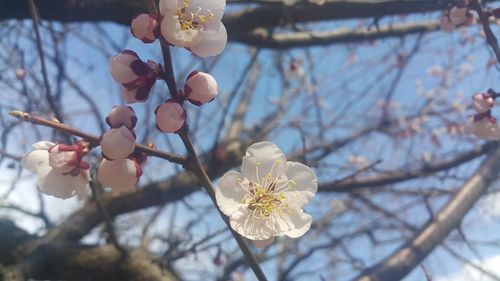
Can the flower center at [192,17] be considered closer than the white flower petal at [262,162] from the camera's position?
Yes

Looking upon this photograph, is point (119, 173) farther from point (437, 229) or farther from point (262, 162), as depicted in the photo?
point (437, 229)

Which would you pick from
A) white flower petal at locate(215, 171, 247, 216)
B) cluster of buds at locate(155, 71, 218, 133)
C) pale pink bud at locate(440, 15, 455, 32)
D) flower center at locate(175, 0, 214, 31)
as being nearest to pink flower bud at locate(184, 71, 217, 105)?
cluster of buds at locate(155, 71, 218, 133)

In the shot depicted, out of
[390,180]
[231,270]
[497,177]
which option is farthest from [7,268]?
[497,177]

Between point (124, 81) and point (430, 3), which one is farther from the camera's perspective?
point (430, 3)

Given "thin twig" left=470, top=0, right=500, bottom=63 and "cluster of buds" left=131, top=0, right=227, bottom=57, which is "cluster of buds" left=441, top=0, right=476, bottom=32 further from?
"cluster of buds" left=131, top=0, right=227, bottom=57

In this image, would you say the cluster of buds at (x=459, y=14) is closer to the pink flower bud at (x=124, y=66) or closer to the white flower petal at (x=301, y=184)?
the white flower petal at (x=301, y=184)

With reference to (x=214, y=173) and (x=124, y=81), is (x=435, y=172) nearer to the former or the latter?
(x=214, y=173)

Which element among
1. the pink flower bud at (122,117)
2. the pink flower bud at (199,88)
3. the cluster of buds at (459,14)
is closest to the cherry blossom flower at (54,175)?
the pink flower bud at (122,117)
